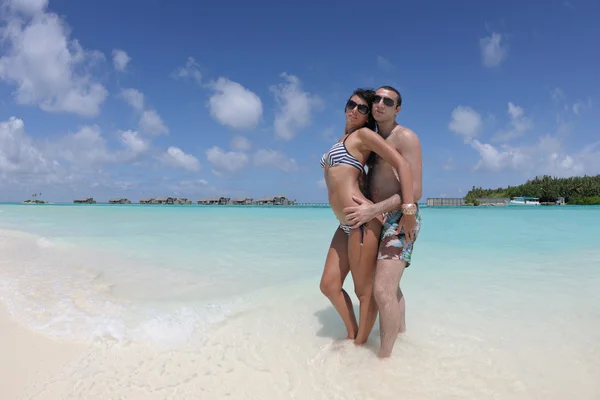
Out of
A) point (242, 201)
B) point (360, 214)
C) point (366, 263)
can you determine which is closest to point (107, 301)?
point (366, 263)

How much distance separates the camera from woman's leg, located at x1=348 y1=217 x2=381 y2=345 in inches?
117

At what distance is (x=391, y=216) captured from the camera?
2.95 meters

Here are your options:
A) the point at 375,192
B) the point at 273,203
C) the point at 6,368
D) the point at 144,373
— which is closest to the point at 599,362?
the point at 375,192

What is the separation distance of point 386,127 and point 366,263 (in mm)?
1165

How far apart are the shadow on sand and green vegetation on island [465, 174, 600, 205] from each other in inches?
3896

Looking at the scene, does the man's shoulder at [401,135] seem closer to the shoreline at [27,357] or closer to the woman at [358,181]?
the woman at [358,181]

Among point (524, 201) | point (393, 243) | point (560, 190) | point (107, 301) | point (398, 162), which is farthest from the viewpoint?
point (524, 201)

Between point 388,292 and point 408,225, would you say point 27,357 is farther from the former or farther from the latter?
point 408,225

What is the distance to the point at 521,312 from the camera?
14.3ft

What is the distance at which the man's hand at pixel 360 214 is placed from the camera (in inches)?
111

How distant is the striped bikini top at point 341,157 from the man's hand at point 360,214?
325mm

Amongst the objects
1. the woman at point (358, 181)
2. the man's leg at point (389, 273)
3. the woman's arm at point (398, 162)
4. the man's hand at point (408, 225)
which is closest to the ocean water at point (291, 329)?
the man's leg at point (389, 273)

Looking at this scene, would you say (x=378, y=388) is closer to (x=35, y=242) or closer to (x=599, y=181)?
(x=35, y=242)

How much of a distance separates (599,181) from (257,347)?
122m
